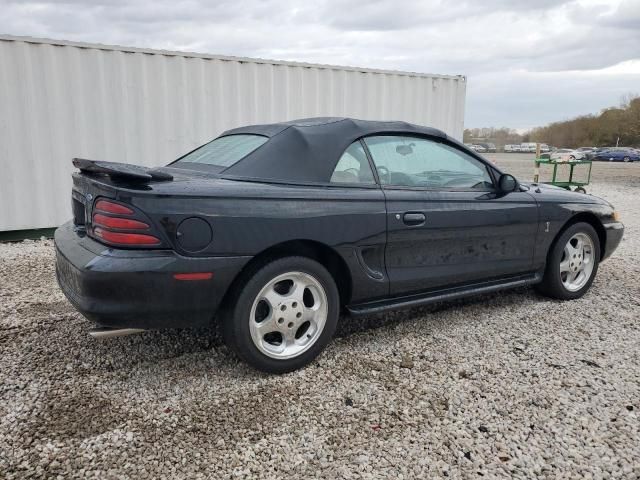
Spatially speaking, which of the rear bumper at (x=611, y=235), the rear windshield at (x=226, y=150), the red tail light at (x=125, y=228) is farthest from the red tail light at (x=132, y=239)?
the rear bumper at (x=611, y=235)

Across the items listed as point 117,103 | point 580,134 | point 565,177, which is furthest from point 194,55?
point 580,134

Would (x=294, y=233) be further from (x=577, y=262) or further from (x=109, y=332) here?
(x=577, y=262)

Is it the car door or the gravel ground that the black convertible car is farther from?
the gravel ground

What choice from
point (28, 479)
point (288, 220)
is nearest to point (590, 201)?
point (288, 220)

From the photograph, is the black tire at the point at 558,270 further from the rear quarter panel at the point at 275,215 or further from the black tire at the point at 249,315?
the black tire at the point at 249,315

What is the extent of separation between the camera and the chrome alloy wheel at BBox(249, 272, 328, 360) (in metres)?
2.80

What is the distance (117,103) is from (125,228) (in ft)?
16.7

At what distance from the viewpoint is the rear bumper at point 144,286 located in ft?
7.94

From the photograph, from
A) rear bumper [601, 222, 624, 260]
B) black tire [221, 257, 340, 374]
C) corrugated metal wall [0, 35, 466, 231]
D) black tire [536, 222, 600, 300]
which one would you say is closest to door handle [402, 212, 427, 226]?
black tire [221, 257, 340, 374]

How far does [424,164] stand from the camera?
11.5 feet

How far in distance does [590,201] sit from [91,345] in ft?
Result: 13.4

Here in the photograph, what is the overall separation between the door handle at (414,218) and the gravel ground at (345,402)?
819 mm

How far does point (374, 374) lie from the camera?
295 centimetres

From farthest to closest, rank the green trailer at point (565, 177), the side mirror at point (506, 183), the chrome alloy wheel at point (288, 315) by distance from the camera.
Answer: the green trailer at point (565, 177) < the side mirror at point (506, 183) < the chrome alloy wheel at point (288, 315)
